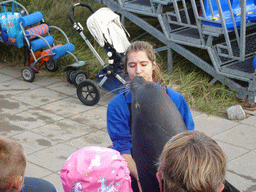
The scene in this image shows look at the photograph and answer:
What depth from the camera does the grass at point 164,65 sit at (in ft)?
23.5

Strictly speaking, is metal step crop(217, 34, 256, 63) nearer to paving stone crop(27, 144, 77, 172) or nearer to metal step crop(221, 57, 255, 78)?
metal step crop(221, 57, 255, 78)

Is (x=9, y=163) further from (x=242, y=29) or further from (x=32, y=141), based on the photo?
(x=242, y=29)

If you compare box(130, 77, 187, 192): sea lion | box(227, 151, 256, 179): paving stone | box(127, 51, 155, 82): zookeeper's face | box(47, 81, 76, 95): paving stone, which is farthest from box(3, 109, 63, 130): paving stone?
box(130, 77, 187, 192): sea lion

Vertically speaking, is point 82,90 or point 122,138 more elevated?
point 122,138

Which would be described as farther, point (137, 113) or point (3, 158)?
point (3, 158)

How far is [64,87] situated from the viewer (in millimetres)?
8016

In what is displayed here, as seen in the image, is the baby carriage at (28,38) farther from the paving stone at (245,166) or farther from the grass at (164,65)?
the paving stone at (245,166)

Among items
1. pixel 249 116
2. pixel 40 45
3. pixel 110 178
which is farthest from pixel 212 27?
pixel 110 178

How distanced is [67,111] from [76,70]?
1.26 metres

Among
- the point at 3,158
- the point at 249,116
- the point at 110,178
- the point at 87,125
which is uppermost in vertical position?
the point at 3,158

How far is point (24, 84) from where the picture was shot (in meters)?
8.13

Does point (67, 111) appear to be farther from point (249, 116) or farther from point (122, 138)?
point (122, 138)

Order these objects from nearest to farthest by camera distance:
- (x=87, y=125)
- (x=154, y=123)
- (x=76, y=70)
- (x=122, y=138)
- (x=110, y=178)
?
(x=154, y=123) < (x=110, y=178) < (x=122, y=138) < (x=87, y=125) < (x=76, y=70)

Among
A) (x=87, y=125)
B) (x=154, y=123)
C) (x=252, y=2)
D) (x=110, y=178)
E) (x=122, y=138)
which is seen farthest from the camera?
(x=252, y=2)
